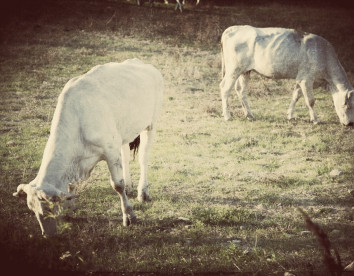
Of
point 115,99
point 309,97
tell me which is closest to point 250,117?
point 309,97

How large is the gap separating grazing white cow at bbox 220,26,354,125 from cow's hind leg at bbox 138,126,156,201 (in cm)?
407

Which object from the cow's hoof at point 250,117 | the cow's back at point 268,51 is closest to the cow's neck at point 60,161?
the cow's hoof at point 250,117

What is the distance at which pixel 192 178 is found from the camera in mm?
7281

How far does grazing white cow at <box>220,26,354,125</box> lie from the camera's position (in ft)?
33.4

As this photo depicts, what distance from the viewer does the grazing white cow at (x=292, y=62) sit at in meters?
10.2

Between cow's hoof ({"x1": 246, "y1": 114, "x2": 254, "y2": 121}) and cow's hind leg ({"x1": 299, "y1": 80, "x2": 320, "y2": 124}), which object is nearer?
cow's hind leg ({"x1": 299, "y1": 80, "x2": 320, "y2": 124})

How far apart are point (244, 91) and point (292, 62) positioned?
1.38 meters

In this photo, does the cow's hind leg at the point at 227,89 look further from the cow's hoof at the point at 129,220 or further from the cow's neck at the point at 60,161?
the cow's neck at the point at 60,161

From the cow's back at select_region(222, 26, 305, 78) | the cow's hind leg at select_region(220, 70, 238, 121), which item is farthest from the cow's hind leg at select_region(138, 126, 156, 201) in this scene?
the cow's back at select_region(222, 26, 305, 78)

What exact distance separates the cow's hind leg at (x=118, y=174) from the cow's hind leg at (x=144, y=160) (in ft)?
2.50

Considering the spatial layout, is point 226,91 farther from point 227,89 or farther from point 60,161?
point 60,161

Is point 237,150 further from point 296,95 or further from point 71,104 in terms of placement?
point 71,104

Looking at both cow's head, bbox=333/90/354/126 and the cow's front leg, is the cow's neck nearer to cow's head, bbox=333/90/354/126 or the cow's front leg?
the cow's front leg

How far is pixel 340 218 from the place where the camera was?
5.84 metres
